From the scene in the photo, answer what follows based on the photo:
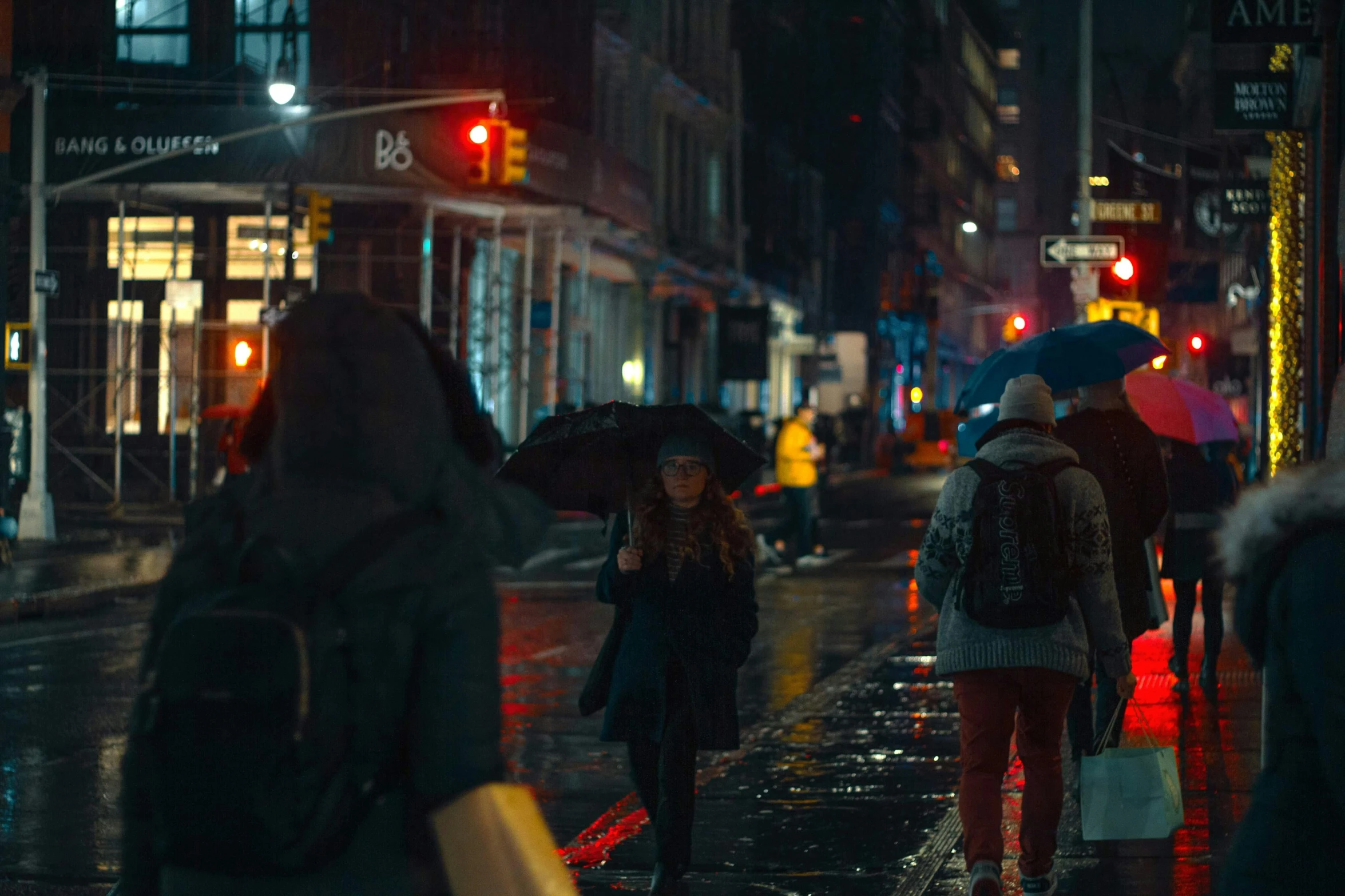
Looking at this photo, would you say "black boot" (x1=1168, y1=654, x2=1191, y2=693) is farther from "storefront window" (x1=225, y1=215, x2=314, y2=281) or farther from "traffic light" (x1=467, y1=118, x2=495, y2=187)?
"storefront window" (x1=225, y1=215, x2=314, y2=281)

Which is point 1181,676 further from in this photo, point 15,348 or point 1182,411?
point 15,348

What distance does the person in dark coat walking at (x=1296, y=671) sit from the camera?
9.95 feet

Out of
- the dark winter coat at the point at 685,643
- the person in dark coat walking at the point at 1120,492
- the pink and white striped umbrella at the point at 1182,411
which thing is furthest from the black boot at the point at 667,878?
the pink and white striped umbrella at the point at 1182,411

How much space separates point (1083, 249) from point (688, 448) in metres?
17.7

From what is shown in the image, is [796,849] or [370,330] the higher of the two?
[370,330]

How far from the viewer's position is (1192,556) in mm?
11703

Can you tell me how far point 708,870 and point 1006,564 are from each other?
1.89 m

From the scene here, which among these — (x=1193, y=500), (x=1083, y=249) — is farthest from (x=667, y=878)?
(x=1083, y=249)

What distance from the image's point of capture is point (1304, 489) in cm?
318

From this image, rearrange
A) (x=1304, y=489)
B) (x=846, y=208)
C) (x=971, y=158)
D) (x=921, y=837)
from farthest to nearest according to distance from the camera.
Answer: (x=971, y=158)
(x=846, y=208)
(x=921, y=837)
(x=1304, y=489)

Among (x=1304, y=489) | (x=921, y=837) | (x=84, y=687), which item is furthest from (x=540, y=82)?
(x=1304, y=489)

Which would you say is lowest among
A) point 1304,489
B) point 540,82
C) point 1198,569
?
point 1198,569

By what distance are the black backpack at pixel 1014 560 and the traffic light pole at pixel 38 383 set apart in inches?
825

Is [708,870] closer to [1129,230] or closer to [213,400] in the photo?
[1129,230]
